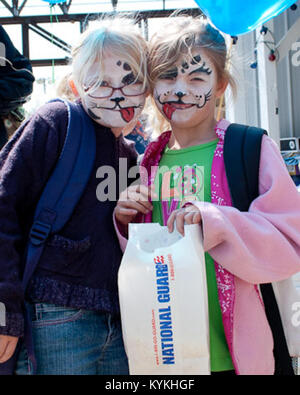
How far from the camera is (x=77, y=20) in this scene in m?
8.31

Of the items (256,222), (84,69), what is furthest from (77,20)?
(256,222)

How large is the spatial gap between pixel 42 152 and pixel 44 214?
7.7 inches

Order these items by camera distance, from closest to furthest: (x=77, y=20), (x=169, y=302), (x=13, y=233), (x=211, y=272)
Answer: (x=169, y=302)
(x=13, y=233)
(x=211, y=272)
(x=77, y=20)

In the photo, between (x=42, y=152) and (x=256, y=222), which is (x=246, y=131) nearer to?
(x=256, y=222)

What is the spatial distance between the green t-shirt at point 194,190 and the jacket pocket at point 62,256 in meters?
0.34

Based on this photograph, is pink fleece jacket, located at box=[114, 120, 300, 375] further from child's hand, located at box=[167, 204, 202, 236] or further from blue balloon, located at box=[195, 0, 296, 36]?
blue balloon, located at box=[195, 0, 296, 36]

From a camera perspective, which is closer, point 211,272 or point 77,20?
point 211,272

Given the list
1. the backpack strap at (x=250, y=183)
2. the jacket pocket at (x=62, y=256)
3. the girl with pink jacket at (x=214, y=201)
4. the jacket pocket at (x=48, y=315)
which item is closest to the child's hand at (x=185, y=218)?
the girl with pink jacket at (x=214, y=201)

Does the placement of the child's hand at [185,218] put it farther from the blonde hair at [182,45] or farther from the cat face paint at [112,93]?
the blonde hair at [182,45]

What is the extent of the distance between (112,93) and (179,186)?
39 centimetres

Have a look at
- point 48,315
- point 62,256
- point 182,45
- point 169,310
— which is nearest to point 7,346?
point 48,315

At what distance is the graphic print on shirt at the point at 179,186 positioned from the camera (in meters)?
1.51

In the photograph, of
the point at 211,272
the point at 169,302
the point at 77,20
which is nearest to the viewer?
the point at 169,302
